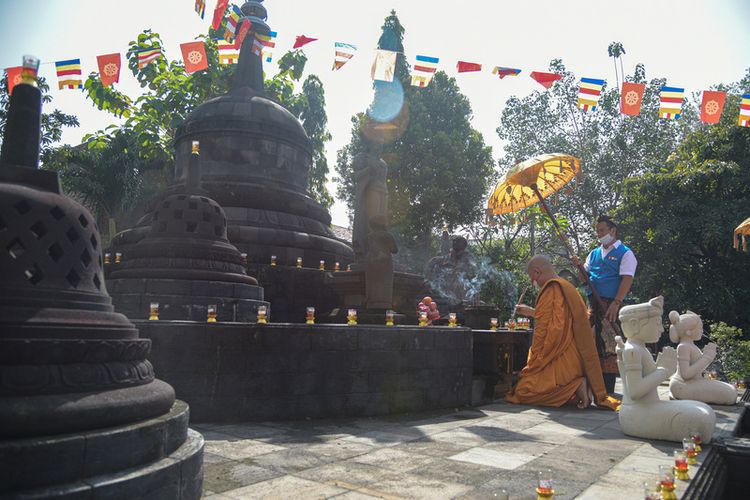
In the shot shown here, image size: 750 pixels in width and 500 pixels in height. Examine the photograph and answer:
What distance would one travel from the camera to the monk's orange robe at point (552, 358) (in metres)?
7.94

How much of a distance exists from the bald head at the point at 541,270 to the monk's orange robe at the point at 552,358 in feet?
0.89

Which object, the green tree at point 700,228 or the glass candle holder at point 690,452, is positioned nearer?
the glass candle holder at point 690,452

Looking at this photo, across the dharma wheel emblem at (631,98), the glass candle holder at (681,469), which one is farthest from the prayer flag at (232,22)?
the glass candle holder at (681,469)

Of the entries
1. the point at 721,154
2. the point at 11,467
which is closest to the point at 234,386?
the point at 11,467

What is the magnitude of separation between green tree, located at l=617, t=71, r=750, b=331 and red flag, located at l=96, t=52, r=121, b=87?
1955 cm

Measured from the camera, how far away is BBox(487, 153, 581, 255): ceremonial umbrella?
9.52 m

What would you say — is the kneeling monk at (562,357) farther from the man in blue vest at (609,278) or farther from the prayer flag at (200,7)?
the prayer flag at (200,7)

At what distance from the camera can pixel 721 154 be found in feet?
63.1

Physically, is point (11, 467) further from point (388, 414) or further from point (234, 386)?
point (388, 414)

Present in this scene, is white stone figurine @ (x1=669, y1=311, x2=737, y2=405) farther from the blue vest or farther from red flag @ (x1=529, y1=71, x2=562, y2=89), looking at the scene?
red flag @ (x1=529, y1=71, x2=562, y2=89)

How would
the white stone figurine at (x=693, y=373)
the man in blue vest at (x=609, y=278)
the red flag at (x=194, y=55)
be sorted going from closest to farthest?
the white stone figurine at (x=693, y=373)
the man in blue vest at (x=609, y=278)
the red flag at (x=194, y=55)

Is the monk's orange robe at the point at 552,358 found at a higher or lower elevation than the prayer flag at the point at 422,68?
lower

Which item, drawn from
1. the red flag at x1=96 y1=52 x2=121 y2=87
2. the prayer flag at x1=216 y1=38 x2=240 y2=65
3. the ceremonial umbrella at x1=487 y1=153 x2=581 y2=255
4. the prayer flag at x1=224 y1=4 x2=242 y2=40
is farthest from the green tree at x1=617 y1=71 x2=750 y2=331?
the red flag at x1=96 y1=52 x2=121 y2=87

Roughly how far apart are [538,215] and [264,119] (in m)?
19.4
